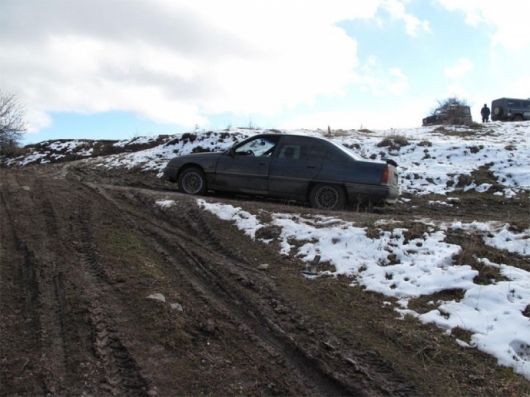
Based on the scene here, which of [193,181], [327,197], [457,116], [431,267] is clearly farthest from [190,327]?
[457,116]

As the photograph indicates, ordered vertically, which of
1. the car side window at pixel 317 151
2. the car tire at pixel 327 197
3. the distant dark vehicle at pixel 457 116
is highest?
the distant dark vehicle at pixel 457 116

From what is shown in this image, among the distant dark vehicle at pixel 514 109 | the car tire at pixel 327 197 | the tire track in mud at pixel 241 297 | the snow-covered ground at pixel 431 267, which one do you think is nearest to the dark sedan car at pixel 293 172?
the car tire at pixel 327 197

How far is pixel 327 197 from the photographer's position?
798 cm

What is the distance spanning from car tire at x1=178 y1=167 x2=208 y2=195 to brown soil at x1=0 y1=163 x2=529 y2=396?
10.3ft

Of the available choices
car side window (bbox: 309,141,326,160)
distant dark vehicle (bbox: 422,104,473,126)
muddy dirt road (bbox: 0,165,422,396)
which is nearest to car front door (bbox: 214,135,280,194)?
car side window (bbox: 309,141,326,160)

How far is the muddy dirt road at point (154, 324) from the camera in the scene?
9.48 ft

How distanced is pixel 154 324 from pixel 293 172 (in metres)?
5.08

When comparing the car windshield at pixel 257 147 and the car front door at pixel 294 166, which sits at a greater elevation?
the car windshield at pixel 257 147

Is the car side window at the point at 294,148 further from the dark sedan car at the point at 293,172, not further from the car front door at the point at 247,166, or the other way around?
the car front door at the point at 247,166

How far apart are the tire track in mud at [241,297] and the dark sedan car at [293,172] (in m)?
1.88

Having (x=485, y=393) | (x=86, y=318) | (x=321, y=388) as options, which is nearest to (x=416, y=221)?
(x=485, y=393)

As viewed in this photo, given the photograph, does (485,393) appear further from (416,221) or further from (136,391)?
(416,221)

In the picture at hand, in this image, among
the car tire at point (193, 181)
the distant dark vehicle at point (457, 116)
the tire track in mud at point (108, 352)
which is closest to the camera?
the tire track in mud at point (108, 352)

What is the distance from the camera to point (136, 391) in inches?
108
